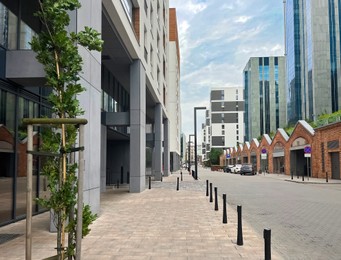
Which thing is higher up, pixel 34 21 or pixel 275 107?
pixel 275 107

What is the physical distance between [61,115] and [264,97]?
151 m

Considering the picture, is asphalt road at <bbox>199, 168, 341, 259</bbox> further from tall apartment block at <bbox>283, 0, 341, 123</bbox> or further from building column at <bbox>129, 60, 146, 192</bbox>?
tall apartment block at <bbox>283, 0, 341, 123</bbox>

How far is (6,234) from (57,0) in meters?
6.35

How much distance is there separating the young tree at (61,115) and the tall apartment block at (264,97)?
475ft

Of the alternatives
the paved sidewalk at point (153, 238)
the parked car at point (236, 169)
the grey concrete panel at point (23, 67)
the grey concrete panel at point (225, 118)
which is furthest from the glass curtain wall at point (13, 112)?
the grey concrete panel at point (225, 118)

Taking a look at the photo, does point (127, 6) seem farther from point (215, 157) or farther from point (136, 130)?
point (215, 157)

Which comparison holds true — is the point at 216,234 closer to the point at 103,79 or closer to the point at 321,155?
the point at 103,79

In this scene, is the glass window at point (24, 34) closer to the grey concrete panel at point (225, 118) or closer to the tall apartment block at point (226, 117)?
the tall apartment block at point (226, 117)

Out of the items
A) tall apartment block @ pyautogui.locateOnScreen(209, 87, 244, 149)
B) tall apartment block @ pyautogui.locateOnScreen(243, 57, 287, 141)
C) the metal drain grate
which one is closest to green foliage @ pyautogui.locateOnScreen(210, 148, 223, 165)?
tall apartment block @ pyautogui.locateOnScreen(243, 57, 287, 141)

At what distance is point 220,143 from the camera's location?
16675cm

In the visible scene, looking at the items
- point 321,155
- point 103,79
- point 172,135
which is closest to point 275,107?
point 172,135

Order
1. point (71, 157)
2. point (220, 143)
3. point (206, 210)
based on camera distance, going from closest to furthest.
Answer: point (71, 157), point (206, 210), point (220, 143)

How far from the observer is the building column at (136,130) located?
20.4 metres

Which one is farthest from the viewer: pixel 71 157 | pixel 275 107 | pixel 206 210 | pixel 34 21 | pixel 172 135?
pixel 275 107
